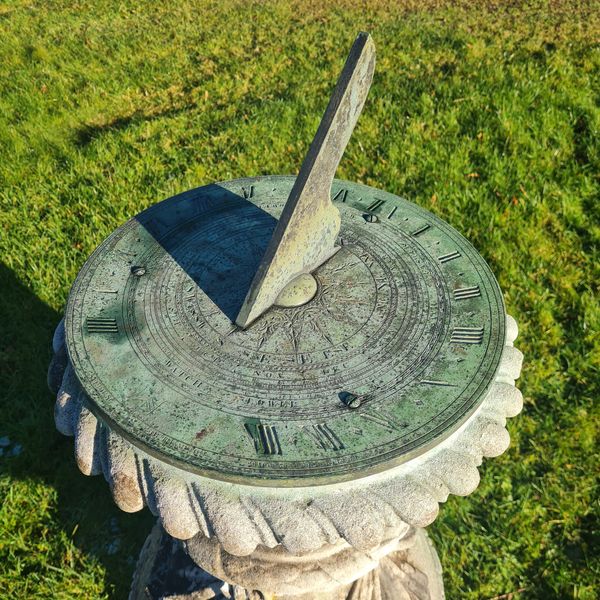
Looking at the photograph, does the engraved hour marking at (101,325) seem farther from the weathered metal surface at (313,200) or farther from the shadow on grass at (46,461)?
the shadow on grass at (46,461)

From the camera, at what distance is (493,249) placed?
4.58 metres

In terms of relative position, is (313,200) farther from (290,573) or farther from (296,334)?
(290,573)

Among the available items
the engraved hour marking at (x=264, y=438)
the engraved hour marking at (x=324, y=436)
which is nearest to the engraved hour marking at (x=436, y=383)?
the engraved hour marking at (x=324, y=436)

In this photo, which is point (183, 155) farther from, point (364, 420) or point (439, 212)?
point (364, 420)

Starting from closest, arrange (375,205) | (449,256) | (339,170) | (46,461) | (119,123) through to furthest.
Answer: (449,256) < (375,205) < (46,461) < (339,170) < (119,123)

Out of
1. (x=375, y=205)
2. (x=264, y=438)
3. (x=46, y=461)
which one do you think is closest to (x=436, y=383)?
(x=264, y=438)

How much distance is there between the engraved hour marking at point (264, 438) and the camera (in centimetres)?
189

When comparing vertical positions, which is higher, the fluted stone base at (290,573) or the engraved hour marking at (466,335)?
the engraved hour marking at (466,335)

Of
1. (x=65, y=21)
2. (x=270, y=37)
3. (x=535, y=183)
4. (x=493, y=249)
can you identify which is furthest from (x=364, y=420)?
(x=65, y=21)

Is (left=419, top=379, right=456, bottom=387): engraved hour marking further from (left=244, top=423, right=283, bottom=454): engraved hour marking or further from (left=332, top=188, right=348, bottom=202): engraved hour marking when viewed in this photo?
(left=332, top=188, right=348, bottom=202): engraved hour marking

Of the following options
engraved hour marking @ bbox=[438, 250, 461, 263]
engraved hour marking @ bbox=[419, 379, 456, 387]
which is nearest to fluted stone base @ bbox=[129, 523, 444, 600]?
engraved hour marking @ bbox=[419, 379, 456, 387]

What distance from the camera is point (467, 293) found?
246 centimetres

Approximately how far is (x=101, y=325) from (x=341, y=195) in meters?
1.35

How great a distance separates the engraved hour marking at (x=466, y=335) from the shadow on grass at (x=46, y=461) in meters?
2.20
